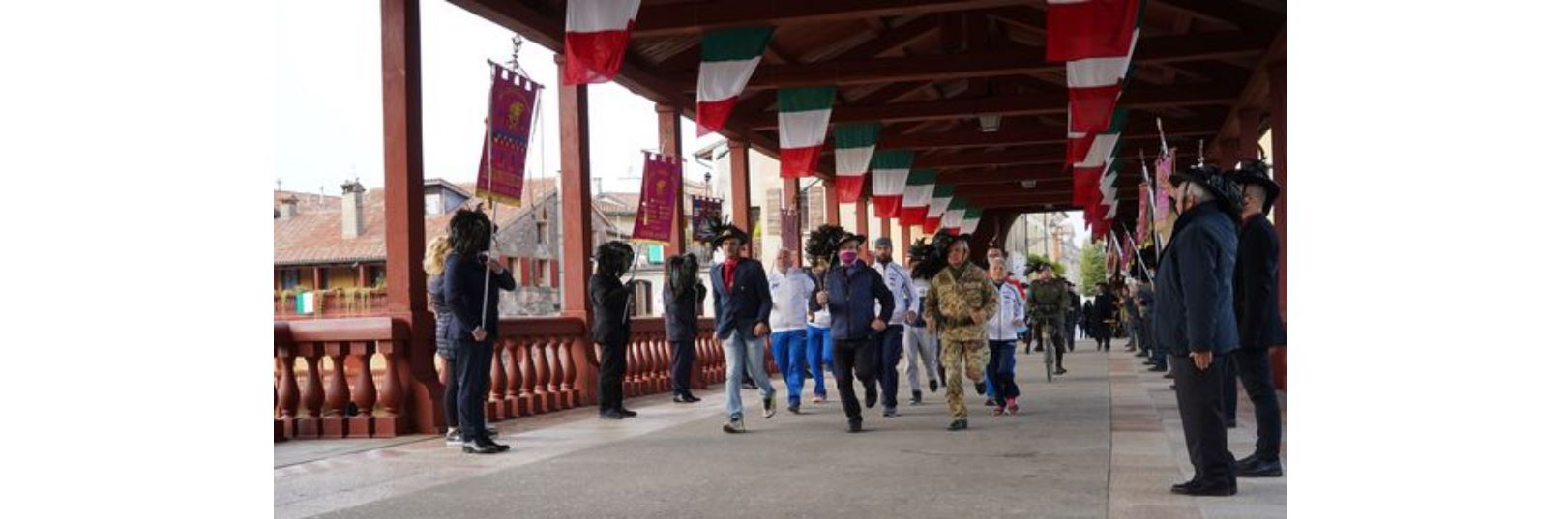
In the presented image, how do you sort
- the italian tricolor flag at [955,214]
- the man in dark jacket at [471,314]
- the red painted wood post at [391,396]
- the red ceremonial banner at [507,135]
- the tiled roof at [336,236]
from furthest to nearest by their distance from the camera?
the tiled roof at [336,236] < the italian tricolor flag at [955,214] < the red painted wood post at [391,396] < the red ceremonial banner at [507,135] < the man in dark jacket at [471,314]

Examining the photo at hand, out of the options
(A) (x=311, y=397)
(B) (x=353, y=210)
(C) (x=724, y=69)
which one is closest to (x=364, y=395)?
(A) (x=311, y=397)

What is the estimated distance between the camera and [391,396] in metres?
10.1

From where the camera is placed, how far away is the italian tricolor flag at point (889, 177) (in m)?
23.3

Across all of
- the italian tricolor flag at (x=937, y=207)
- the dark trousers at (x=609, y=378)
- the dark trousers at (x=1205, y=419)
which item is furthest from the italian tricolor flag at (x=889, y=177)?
the dark trousers at (x=1205, y=419)

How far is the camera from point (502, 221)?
170ft

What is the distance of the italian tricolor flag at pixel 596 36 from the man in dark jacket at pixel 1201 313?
6.20 meters

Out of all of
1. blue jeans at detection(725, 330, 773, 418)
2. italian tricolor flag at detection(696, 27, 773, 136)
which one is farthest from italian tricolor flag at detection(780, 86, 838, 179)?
blue jeans at detection(725, 330, 773, 418)

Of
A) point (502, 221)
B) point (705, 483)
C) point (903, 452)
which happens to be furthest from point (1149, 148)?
point (502, 221)

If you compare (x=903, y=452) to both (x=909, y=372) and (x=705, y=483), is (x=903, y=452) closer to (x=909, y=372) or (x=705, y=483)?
(x=705, y=483)

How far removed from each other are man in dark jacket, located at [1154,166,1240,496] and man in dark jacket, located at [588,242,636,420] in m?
6.06

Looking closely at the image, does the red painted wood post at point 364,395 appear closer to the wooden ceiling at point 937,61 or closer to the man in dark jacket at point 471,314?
the man in dark jacket at point 471,314

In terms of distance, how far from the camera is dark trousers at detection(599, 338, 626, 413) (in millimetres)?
11438

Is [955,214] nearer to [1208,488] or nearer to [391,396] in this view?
[391,396]

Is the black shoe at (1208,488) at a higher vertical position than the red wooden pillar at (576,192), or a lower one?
lower
